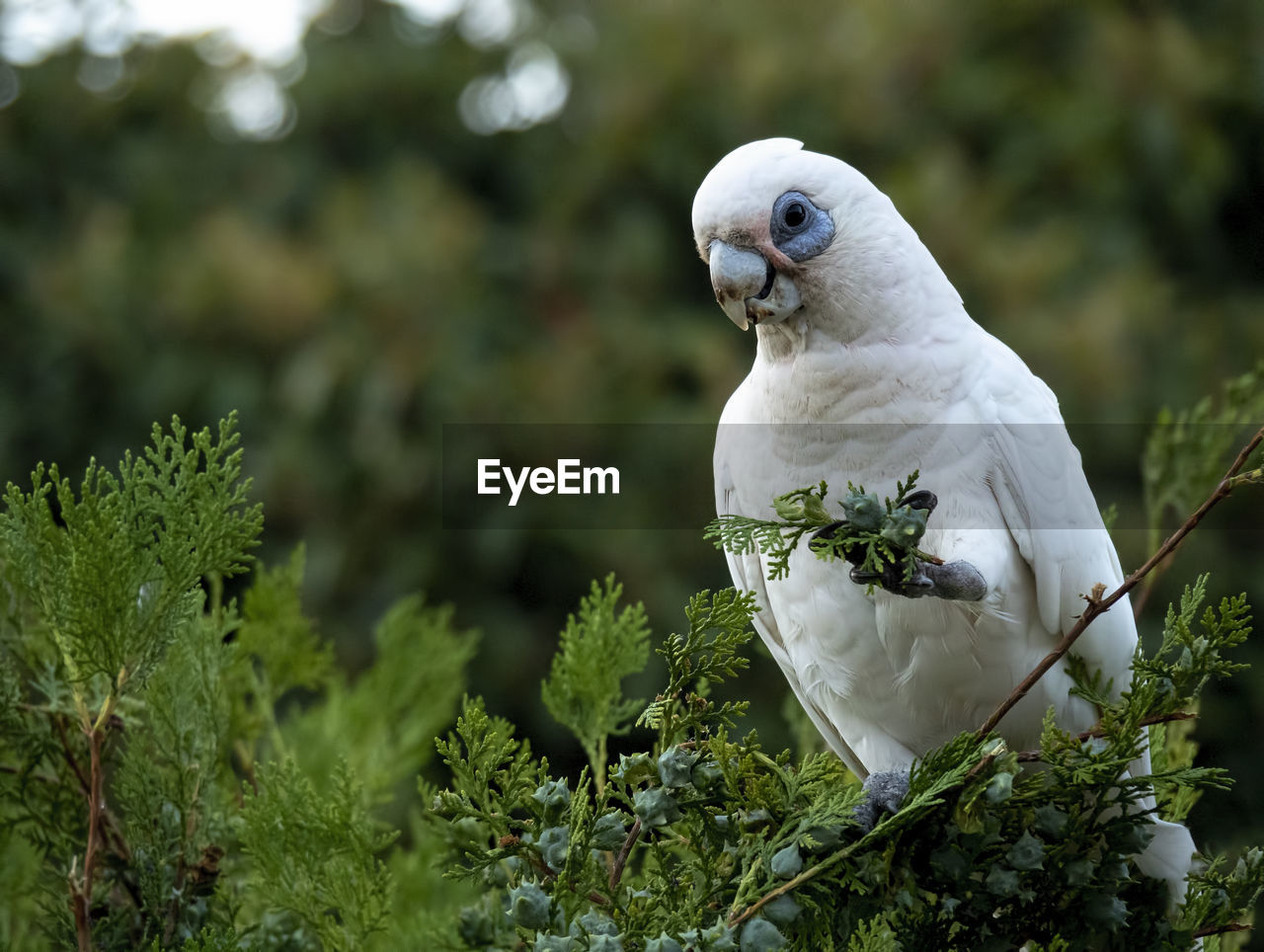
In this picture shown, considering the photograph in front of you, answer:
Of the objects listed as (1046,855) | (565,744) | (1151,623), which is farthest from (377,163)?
(1046,855)

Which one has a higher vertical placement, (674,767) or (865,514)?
(865,514)

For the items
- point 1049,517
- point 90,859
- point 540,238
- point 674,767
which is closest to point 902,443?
point 1049,517

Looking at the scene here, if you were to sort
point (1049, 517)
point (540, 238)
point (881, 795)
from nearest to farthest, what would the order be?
point (881, 795) < point (1049, 517) < point (540, 238)

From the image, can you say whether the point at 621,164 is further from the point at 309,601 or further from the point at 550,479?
the point at 550,479

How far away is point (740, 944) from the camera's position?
0.54m

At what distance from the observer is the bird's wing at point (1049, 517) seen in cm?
85

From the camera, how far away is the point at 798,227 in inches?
32.9

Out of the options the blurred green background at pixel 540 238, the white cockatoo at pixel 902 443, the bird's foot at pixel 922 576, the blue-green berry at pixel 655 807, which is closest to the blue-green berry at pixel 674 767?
the blue-green berry at pixel 655 807

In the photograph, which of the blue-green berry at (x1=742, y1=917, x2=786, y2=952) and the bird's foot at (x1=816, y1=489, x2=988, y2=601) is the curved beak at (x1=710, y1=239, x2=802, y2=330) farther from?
the blue-green berry at (x1=742, y1=917, x2=786, y2=952)

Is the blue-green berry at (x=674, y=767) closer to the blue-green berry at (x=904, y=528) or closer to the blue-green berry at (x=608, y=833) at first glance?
the blue-green berry at (x=608, y=833)

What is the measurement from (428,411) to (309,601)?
452 mm

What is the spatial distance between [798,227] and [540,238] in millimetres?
1788

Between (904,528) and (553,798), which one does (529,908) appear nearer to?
(553,798)

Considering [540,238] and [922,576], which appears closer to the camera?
[922,576]
